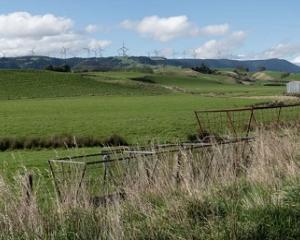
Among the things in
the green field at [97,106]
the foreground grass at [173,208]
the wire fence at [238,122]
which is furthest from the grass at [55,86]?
the foreground grass at [173,208]

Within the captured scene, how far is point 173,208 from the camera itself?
9.70 metres

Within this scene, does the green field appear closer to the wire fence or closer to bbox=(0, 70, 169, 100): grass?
bbox=(0, 70, 169, 100): grass

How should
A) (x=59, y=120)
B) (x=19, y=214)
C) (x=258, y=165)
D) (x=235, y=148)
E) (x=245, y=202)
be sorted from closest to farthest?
(x=19, y=214) < (x=245, y=202) < (x=258, y=165) < (x=235, y=148) < (x=59, y=120)

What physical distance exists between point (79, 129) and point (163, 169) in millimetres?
34634

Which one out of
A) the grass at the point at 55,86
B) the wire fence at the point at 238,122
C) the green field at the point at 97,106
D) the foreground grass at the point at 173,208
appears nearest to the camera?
the foreground grass at the point at 173,208

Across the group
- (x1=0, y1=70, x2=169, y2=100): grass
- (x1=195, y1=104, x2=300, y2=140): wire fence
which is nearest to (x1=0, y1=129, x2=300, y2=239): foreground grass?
(x1=195, y1=104, x2=300, y2=140): wire fence

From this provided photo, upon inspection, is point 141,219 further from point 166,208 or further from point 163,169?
point 163,169

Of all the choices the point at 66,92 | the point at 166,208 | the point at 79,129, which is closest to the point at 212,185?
the point at 166,208

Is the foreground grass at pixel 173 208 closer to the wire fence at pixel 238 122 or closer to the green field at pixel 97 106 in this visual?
the green field at pixel 97 106

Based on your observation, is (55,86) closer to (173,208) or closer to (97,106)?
(97,106)

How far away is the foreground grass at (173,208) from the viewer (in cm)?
864

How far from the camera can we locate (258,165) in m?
13.6

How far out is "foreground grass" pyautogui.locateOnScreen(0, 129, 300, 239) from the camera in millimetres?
8641

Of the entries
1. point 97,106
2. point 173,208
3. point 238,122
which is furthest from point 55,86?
point 173,208
